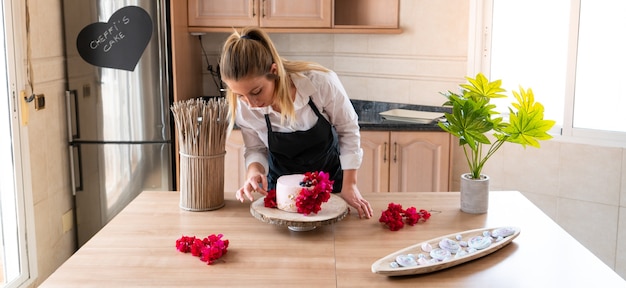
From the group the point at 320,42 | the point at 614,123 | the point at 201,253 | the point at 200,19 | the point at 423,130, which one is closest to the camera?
the point at 201,253

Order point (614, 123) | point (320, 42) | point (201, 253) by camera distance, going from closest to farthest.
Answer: point (201, 253) → point (614, 123) → point (320, 42)

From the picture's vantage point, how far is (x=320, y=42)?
4328 mm

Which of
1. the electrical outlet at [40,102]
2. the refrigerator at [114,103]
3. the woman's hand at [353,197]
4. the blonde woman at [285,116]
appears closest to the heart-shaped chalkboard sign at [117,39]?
the refrigerator at [114,103]

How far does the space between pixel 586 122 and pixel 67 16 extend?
2802 mm

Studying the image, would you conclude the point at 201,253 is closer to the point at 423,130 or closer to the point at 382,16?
the point at 423,130

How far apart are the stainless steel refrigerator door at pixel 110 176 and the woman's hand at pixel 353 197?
5.69ft

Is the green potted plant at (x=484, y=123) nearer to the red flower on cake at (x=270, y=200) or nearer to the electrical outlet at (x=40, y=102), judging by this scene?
the red flower on cake at (x=270, y=200)

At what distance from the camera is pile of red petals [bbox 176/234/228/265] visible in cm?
180

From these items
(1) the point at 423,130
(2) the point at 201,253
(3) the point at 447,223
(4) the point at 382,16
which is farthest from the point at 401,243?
(4) the point at 382,16

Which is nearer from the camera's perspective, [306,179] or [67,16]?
[306,179]

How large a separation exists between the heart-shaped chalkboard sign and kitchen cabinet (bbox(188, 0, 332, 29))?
0.44 metres

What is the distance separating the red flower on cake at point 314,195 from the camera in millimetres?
1978

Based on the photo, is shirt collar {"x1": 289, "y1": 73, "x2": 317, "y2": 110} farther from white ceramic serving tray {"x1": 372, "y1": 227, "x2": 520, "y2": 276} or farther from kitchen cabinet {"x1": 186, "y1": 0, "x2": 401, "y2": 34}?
kitchen cabinet {"x1": 186, "y1": 0, "x2": 401, "y2": 34}

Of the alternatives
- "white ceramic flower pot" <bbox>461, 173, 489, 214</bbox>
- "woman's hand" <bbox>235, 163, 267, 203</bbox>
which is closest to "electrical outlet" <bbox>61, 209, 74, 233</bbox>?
"woman's hand" <bbox>235, 163, 267, 203</bbox>
